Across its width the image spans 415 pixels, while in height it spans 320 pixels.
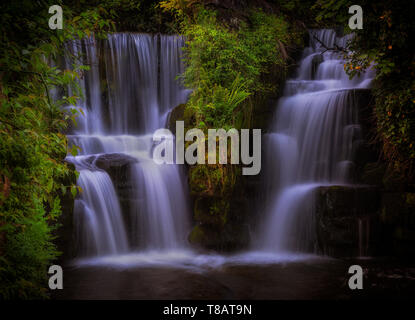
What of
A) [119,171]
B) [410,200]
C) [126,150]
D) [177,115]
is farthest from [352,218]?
[126,150]

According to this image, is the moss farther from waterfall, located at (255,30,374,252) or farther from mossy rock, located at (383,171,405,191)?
waterfall, located at (255,30,374,252)

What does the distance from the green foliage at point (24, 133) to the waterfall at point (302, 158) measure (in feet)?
17.5

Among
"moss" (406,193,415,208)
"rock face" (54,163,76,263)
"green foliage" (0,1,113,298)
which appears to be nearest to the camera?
"green foliage" (0,1,113,298)

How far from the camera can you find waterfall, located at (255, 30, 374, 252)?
7.95 meters

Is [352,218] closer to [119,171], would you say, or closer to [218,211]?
[218,211]

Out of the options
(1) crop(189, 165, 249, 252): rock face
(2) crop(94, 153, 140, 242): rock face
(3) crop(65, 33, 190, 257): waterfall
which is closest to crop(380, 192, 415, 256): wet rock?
(1) crop(189, 165, 249, 252): rock face

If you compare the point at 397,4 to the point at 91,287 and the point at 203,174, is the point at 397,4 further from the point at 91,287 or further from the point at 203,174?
the point at 91,287

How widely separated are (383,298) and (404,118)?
3401 mm

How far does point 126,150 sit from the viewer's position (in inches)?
426

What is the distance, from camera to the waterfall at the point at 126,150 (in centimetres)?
794

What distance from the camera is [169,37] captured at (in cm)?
1266

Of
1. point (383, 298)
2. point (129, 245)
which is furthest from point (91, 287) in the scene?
point (383, 298)

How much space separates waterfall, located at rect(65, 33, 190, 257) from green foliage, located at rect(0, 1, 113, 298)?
0.88m

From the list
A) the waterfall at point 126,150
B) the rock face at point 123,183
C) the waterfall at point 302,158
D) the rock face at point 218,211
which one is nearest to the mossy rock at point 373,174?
the waterfall at point 302,158
